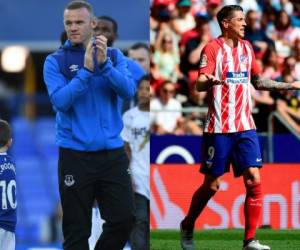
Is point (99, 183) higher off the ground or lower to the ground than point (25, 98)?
lower

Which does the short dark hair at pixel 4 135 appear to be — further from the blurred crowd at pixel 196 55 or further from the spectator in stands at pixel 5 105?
the blurred crowd at pixel 196 55

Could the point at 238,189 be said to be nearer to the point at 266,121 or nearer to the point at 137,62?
the point at 266,121

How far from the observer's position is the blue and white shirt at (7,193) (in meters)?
7.18

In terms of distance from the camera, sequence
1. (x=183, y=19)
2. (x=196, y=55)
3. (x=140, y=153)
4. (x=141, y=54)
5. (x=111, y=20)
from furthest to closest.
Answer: (x=183, y=19) → (x=196, y=55) → (x=140, y=153) → (x=141, y=54) → (x=111, y=20)

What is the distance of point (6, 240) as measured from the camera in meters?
7.32

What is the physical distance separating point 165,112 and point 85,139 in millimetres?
7094

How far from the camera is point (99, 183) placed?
6441mm

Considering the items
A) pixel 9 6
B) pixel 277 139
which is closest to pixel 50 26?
pixel 9 6

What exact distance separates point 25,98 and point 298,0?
5.93 metres

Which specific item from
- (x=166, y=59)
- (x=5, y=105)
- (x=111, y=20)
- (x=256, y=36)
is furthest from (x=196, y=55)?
(x=111, y=20)

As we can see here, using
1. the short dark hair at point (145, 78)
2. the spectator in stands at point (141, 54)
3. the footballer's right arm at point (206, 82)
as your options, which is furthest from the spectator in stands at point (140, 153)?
the footballer's right arm at point (206, 82)

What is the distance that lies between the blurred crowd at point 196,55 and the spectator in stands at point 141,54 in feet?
14.4

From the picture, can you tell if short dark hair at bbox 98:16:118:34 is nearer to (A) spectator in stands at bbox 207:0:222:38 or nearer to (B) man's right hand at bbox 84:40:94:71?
(B) man's right hand at bbox 84:40:94:71

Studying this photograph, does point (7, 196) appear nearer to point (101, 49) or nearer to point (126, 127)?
point (101, 49)
